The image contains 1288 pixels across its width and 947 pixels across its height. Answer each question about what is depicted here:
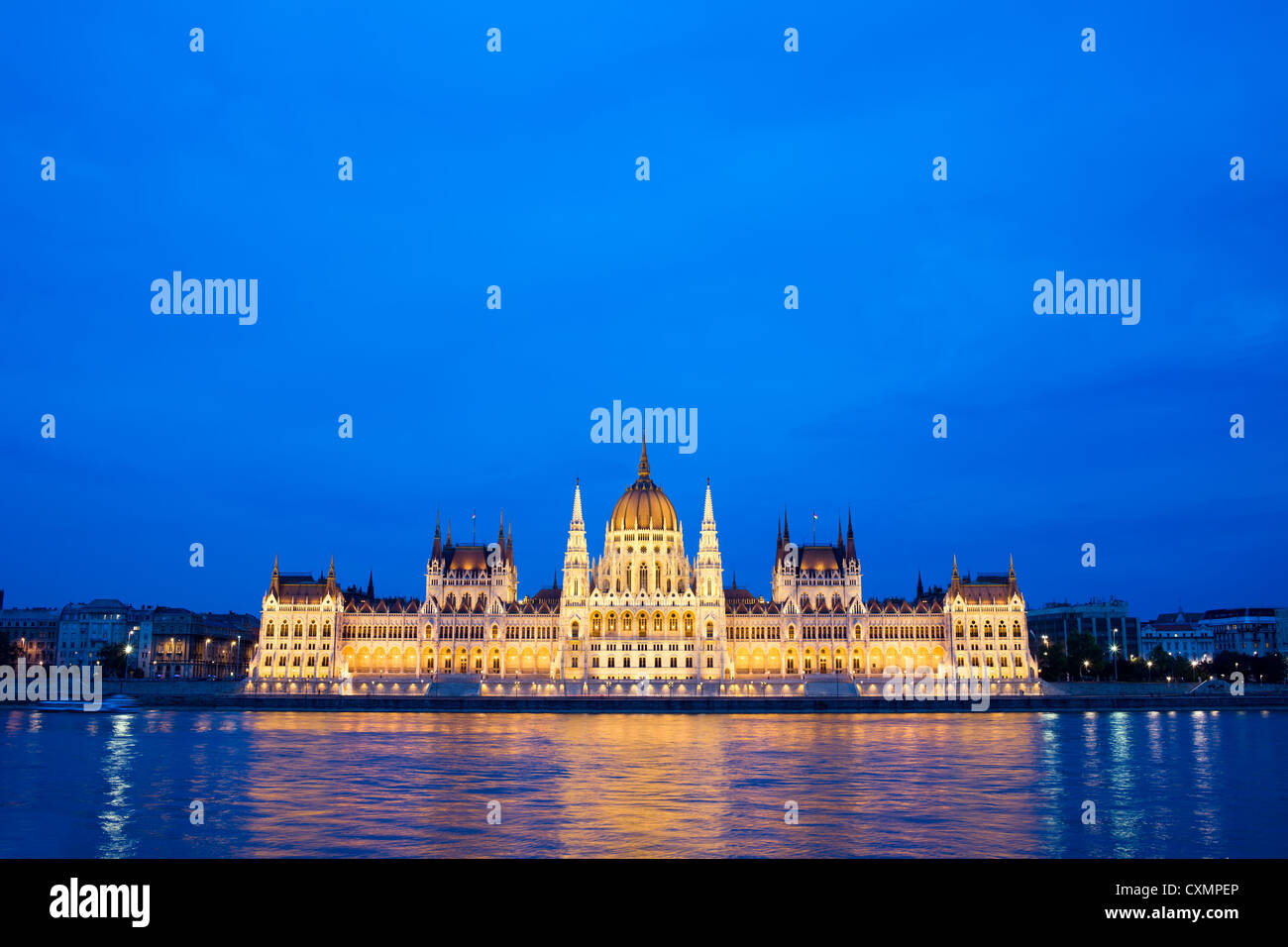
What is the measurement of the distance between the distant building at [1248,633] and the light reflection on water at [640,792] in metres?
131

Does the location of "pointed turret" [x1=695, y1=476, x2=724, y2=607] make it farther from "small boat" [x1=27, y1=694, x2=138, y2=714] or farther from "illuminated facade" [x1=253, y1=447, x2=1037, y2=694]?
"small boat" [x1=27, y1=694, x2=138, y2=714]

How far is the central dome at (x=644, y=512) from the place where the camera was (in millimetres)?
140750

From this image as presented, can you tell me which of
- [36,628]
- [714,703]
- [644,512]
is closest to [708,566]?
[644,512]

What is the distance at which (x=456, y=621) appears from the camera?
449 feet

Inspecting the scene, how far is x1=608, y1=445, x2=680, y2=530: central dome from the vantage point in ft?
462

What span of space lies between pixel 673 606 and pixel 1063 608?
93152 mm

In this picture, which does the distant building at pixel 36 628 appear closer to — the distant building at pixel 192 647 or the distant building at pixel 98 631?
the distant building at pixel 98 631

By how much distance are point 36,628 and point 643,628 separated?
116572mm

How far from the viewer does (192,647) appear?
170125mm

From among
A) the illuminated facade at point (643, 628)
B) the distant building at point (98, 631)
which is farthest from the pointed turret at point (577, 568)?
the distant building at point (98, 631)

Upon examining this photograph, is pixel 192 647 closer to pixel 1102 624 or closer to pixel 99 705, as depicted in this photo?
pixel 99 705

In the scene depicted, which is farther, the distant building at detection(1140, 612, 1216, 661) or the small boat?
the distant building at detection(1140, 612, 1216, 661)

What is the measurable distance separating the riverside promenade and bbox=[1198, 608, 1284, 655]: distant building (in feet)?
278

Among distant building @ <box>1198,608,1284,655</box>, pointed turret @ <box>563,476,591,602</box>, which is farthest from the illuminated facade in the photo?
distant building @ <box>1198,608,1284,655</box>
